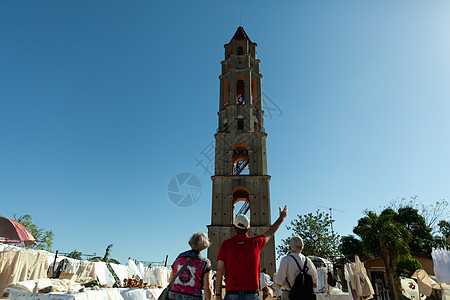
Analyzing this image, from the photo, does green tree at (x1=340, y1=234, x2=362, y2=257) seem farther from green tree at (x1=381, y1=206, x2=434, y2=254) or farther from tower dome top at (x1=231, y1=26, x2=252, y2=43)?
tower dome top at (x1=231, y1=26, x2=252, y2=43)

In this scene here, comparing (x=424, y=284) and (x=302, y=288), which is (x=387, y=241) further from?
(x=302, y=288)

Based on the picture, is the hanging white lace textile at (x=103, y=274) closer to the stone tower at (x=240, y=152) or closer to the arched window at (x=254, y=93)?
the stone tower at (x=240, y=152)

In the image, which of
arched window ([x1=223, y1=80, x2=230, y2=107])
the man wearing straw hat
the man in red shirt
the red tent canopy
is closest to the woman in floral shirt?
the man in red shirt

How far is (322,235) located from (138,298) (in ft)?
72.5

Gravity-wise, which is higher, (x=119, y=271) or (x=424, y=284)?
(x=424, y=284)

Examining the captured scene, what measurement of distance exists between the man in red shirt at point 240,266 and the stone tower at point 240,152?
18677 mm

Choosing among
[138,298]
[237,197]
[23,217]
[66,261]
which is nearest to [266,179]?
[237,197]

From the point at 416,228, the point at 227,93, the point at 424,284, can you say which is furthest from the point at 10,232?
the point at 416,228

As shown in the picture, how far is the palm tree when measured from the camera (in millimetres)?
16547

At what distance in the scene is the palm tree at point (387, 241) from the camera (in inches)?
651

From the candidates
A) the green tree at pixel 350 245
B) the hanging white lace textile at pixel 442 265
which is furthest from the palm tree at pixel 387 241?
the green tree at pixel 350 245

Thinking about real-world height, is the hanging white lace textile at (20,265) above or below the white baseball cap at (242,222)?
below

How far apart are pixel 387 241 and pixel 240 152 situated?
631 inches

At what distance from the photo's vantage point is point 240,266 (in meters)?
3.36
